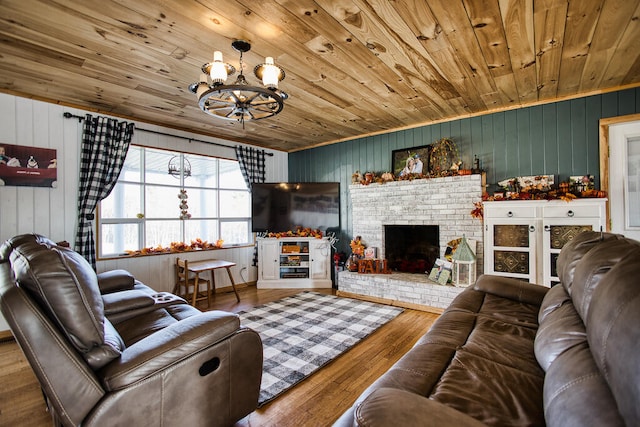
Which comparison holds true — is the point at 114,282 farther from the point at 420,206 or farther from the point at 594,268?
the point at 420,206

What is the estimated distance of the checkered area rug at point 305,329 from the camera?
7.37 ft

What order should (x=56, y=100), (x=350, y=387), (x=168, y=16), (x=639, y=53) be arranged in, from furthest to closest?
1. (x=56, y=100)
2. (x=639, y=53)
3. (x=350, y=387)
4. (x=168, y=16)

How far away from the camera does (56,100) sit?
324 cm

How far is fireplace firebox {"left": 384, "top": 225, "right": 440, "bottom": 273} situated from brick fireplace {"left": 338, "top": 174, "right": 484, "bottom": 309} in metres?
0.15

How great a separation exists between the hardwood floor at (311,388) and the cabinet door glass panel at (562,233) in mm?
1684

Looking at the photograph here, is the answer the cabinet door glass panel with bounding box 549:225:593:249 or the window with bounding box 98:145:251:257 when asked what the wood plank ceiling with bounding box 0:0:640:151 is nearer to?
the window with bounding box 98:145:251:257

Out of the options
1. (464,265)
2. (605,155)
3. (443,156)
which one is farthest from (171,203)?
(605,155)

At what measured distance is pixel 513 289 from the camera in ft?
7.24

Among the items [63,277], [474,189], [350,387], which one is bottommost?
[350,387]

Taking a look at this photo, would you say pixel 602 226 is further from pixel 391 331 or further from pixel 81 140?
pixel 81 140

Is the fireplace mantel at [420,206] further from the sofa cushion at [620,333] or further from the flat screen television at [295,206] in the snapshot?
the sofa cushion at [620,333]

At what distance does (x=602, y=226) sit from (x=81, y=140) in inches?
223

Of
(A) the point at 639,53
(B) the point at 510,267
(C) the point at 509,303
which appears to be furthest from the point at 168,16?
(B) the point at 510,267

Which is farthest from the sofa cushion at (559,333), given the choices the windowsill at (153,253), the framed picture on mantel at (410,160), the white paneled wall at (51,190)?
the windowsill at (153,253)
